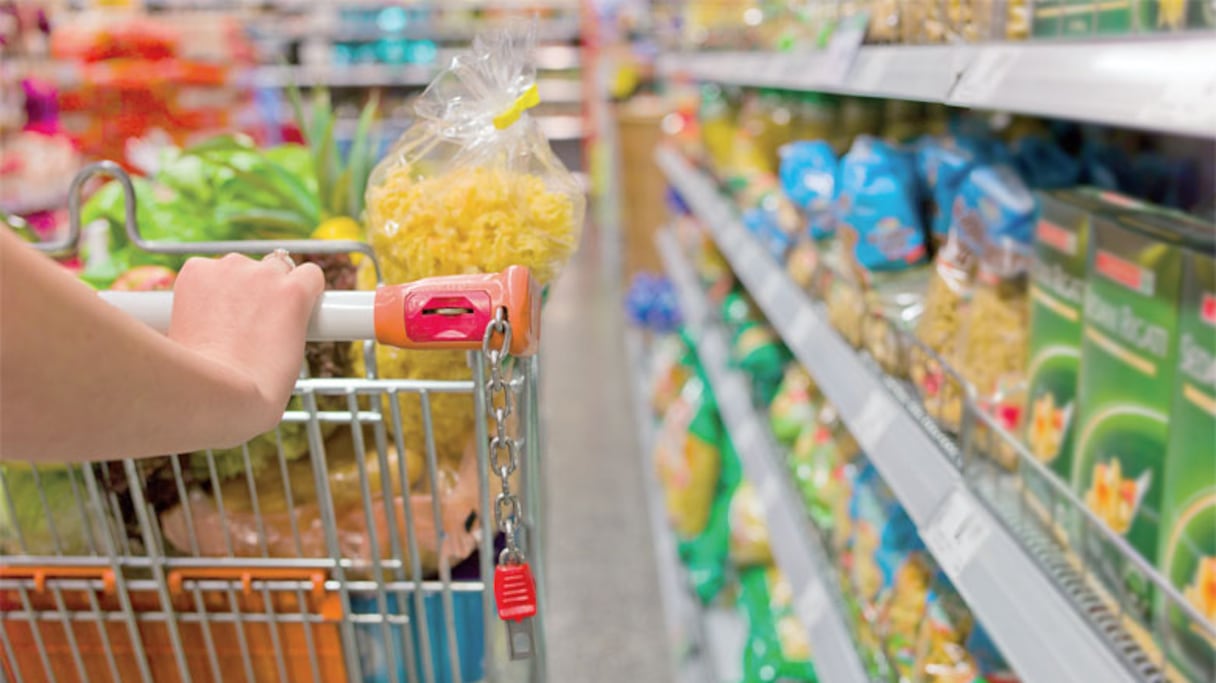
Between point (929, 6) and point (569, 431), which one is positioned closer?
point (929, 6)

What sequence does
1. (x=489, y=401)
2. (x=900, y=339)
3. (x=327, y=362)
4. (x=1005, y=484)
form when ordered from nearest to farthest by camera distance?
(x=489, y=401) < (x=327, y=362) < (x=1005, y=484) < (x=900, y=339)

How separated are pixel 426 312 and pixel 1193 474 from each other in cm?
59

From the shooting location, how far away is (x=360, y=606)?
0.94m

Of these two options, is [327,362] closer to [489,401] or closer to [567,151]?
[489,401]

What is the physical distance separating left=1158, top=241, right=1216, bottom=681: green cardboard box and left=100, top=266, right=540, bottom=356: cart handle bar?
50 cm

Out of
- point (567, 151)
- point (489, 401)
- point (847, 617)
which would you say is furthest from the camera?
point (567, 151)

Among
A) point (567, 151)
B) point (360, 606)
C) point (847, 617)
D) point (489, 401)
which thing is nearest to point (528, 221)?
point (489, 401)

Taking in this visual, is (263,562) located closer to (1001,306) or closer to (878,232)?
(1001,306)

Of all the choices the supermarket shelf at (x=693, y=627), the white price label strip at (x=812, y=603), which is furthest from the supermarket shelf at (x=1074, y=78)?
the supermarket shelf at (x=693, y=627)

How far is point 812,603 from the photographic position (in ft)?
4.75

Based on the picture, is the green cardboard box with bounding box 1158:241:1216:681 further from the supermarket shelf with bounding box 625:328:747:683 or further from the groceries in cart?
the supermarket shelf with bounding box 625:328:747:683

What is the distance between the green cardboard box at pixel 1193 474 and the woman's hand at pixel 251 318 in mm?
629

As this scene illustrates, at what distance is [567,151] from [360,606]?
28.4 feet

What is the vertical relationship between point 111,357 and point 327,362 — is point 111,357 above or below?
above
